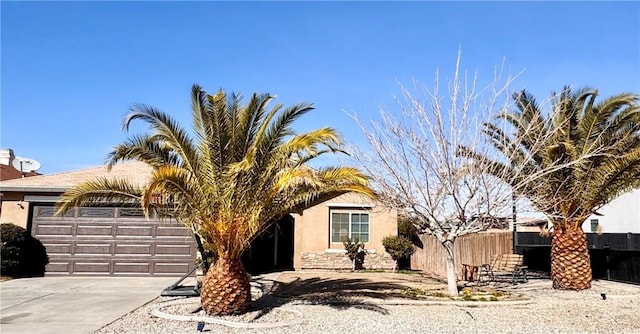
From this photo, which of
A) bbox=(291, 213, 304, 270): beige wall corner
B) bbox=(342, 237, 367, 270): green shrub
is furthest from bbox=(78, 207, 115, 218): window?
bbox=(342, 237, 367, 270): green shrub

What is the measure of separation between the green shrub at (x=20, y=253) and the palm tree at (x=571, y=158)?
45.7ft

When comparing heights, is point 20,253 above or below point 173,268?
above

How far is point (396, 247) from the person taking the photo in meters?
21.4

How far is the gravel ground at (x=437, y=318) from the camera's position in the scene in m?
9.64

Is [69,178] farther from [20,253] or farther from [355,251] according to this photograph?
[355,251]

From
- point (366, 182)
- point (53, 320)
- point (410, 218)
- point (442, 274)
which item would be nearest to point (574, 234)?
point (410, 218)

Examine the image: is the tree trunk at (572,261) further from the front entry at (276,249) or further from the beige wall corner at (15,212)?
the beige wall corner at (15,212)

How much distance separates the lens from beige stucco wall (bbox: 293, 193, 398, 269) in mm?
21719

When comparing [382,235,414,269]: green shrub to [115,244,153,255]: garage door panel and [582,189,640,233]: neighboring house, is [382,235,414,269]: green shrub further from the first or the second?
[582,189,640,233]: neighboring house

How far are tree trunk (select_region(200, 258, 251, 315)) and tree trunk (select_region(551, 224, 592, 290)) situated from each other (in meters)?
9.28

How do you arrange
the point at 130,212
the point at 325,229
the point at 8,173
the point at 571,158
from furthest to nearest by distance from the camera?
1. the point at 8,173
2. the point at 325,229
3. the point at 130,212
4. the point at 571,158

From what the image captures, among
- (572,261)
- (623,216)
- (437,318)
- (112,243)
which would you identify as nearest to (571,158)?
(572,261)

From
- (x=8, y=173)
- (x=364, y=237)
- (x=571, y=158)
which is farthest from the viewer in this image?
(x=8, y=173)

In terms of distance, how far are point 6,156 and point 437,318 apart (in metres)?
26.8
